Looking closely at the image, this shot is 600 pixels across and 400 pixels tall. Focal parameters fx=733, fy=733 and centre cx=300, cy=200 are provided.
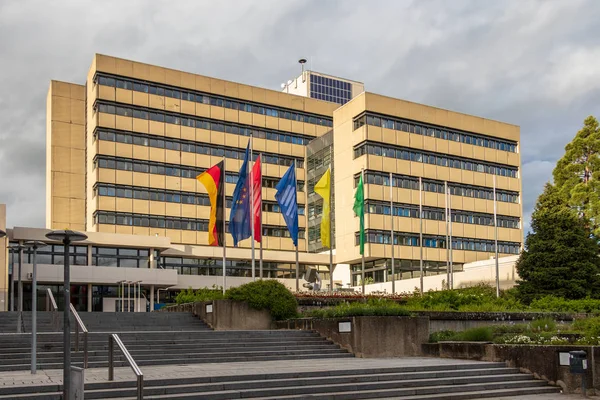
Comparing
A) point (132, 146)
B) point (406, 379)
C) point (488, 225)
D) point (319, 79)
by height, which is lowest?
point (406, 379)

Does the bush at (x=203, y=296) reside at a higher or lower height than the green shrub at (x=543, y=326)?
higher

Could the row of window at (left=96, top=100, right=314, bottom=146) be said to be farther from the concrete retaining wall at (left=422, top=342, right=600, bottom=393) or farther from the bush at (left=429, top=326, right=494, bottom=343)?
the concrete retaining wall at (left=422, top=342, right=600, bottom=393)

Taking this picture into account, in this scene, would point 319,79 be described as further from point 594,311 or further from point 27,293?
point 594,311

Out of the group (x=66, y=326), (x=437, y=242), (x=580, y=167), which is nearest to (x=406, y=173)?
(x=437, y=242)

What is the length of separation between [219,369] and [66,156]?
186ft

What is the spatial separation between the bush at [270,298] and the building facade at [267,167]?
2885 centimetres

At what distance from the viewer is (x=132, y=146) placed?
208ft

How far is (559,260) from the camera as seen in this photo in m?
38.1

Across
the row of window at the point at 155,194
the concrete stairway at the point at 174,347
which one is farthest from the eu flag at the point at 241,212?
the row of window at the point at 155,194

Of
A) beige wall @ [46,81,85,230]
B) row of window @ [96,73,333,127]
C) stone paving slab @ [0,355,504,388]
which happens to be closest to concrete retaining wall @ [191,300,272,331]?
stone paving slab @ [0,355,504,388]

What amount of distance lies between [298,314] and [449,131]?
44.7 meters

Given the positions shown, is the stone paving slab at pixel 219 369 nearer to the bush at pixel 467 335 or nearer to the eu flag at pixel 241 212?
the bush at pixel 467 335

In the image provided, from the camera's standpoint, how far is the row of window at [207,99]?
208 ft

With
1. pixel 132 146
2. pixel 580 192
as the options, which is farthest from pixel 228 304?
pixel 132 146
